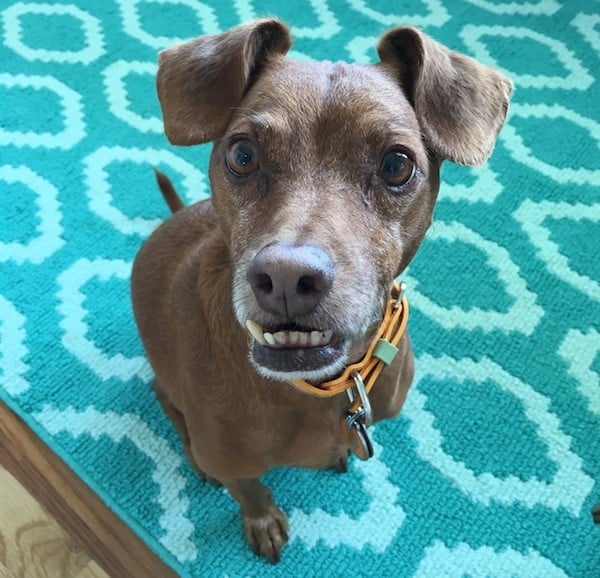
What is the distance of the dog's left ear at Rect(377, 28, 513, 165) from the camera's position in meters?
1.09

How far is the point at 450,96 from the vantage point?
43.5 inches

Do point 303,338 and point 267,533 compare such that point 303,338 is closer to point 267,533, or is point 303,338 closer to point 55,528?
point 267,533

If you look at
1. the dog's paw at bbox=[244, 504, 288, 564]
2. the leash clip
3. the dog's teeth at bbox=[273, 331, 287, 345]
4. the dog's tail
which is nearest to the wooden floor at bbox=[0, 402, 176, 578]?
the dog's paw at bbox=[244, 504, 288, 564]

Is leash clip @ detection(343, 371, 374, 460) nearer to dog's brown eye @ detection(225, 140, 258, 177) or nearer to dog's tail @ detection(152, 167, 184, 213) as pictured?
dog's brown eye @ detection(225, 140, 258, 177)

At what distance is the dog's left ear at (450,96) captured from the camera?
3.58ft

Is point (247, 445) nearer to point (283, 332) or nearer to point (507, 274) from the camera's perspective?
point (283, 332)

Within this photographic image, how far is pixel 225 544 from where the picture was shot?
62.9 inches

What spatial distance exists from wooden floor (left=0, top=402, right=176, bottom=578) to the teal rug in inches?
1.7

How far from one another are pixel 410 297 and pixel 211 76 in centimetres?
106

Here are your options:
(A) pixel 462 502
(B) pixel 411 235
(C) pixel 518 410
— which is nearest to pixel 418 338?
(C) pixel 518 410

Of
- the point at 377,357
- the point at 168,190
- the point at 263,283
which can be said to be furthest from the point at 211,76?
the point at 168,190

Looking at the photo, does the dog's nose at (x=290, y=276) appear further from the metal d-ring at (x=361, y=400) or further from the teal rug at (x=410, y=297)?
the teal rug at (x=410, y=297)

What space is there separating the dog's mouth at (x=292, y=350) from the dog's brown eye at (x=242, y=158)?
0.25 m

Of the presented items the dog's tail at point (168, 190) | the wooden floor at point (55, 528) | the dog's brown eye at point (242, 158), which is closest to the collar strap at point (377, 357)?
the dog's brown eye at point (242, 158)
